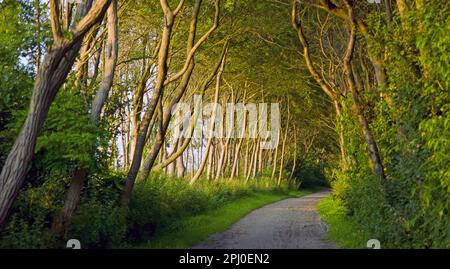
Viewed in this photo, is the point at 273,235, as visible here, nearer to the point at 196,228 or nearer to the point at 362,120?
the point at 196,228

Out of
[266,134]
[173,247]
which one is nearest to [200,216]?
[173,247]

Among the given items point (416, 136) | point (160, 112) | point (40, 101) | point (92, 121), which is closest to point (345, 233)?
point (160, 112)

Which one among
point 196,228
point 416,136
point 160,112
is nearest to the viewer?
point 416,136

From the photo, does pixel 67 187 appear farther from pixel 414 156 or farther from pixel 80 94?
pixel 414 156

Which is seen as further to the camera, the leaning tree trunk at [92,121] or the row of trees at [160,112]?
the leaning tree trunk at [92,121]

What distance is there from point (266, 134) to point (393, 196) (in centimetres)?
4294

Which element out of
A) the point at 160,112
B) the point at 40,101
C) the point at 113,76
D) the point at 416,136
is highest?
the point at 113,76

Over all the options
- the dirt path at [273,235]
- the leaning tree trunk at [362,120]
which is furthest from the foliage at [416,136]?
the dirt path at [273,235]

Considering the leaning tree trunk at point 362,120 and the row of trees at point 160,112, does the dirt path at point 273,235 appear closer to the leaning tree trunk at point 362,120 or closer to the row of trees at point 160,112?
the row of trees at point 160,112

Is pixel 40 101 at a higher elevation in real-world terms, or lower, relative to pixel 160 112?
lower

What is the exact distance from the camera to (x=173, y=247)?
1562cm

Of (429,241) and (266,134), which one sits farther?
(266,134)

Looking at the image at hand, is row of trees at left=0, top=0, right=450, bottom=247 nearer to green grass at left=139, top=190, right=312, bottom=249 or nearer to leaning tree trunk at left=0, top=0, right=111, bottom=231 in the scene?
leaning tree trunk at left=0, top=0, right=111, bottom=231
